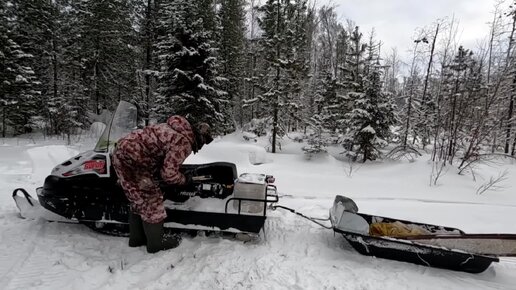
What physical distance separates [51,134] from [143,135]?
1634 cm

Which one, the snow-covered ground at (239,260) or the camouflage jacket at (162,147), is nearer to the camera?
the snow-covered ground at (239,260)

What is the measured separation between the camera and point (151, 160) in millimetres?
3387

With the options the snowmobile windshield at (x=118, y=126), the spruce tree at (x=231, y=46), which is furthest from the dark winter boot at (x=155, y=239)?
the spruce tree at (x=231, y=46)

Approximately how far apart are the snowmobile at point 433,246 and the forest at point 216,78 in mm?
5576

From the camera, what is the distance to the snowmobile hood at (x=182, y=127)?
134 inches

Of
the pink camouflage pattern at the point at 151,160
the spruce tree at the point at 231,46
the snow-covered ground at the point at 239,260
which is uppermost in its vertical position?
the spruce tree at the point at 231,46

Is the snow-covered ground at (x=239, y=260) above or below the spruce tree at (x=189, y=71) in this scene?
below

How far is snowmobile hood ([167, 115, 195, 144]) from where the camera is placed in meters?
3.41

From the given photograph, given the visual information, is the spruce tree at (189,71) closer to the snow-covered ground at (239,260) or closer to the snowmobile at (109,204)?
the snow-covered ground at (239,260)

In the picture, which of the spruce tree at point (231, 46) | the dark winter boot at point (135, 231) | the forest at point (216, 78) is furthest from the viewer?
the spruce tree at point (231, 46)

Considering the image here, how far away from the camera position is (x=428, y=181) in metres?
7.69

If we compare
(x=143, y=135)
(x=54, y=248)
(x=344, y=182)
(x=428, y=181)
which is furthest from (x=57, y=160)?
(x=428, y=181)

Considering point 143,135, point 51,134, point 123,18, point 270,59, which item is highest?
point 123,18

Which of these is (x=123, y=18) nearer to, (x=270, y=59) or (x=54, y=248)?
(x=270, y=59)
